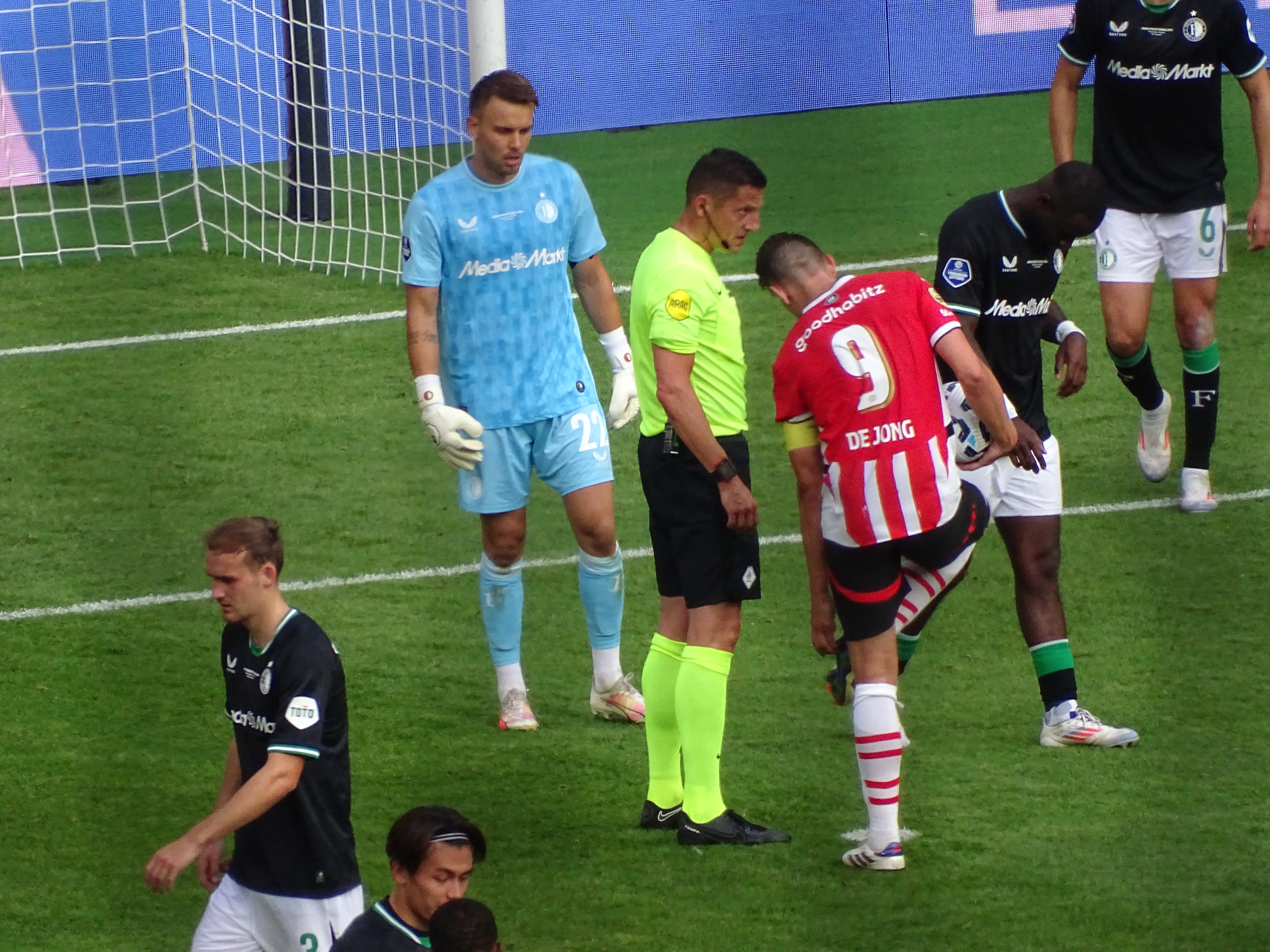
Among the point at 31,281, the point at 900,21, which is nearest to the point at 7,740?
the point at 31,281

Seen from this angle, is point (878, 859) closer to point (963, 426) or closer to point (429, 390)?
point (963, 426)

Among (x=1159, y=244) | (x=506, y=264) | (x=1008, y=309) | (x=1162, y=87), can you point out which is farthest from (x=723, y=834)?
(x=1162, y=87)

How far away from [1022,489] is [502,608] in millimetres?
1517

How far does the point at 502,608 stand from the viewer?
5242mm

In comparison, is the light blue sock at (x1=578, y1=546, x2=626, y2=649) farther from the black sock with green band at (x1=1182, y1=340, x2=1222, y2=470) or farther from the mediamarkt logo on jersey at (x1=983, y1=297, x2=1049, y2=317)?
the black sock with green band at (x1=1182, y1=340, x2=1222, y2=470)

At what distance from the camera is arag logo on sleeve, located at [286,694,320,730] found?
334cm

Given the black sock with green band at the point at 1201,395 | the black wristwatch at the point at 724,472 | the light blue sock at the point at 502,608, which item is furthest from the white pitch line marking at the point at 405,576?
the black wristwatch at the point at 724,472

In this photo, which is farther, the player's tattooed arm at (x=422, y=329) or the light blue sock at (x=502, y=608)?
the light blue sock at (x=502, y=608)

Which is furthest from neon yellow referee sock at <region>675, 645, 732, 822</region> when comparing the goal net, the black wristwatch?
the goal net

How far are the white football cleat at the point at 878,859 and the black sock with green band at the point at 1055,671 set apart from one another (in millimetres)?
800

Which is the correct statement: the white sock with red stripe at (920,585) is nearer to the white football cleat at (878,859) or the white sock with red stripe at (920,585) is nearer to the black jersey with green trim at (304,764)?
the white football cleat at (878,859)

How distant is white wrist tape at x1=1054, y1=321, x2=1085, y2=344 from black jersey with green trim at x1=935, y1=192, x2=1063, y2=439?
198 millimetres

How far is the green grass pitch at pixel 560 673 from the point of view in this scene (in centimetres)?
421

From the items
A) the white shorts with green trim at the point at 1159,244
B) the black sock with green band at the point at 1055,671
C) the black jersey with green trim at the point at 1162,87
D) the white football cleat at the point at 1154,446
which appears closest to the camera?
the black sock with green band at the point at 1055,671
